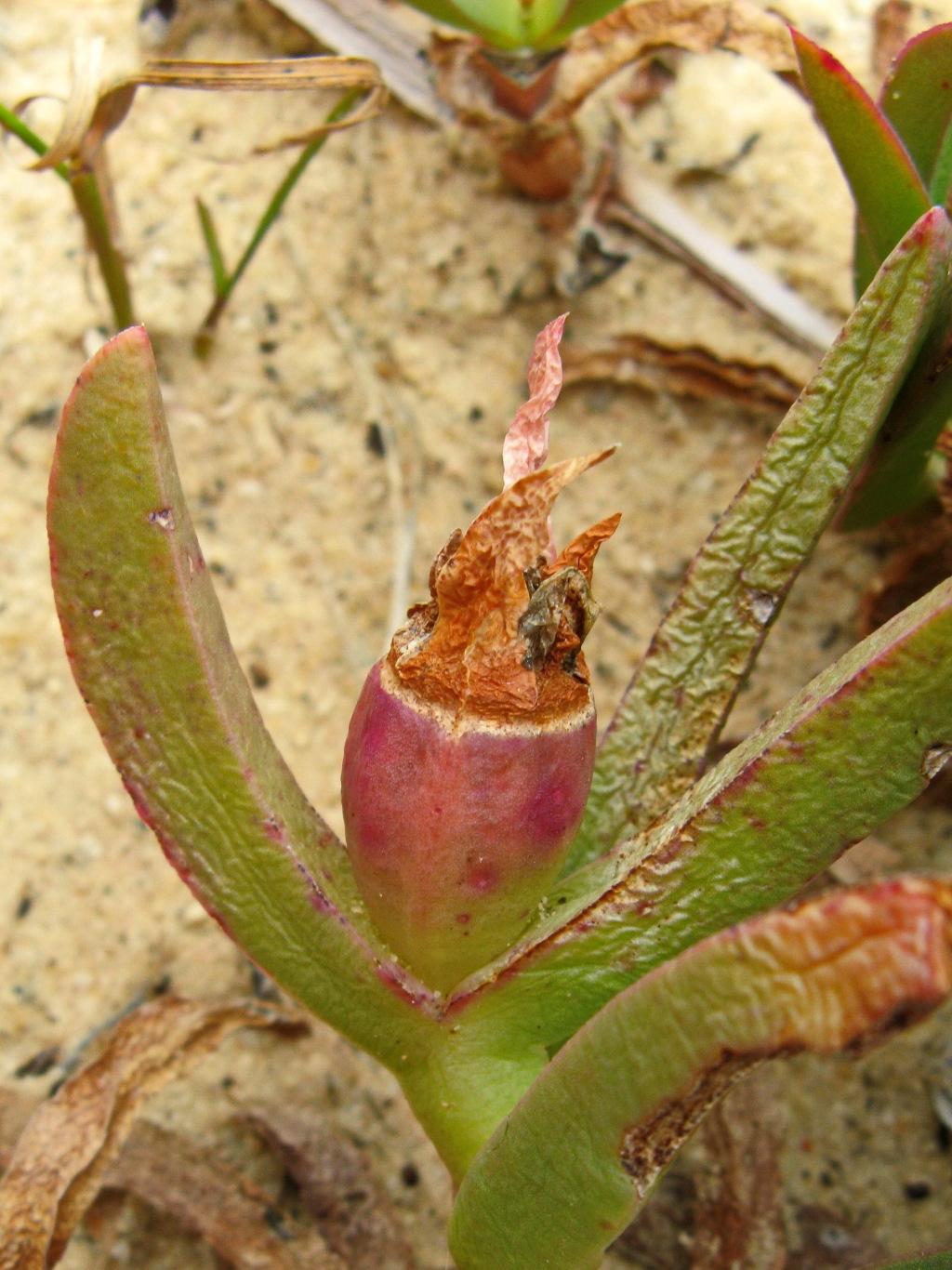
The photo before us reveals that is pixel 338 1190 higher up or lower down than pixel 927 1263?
lower down

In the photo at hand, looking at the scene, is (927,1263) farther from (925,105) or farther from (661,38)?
(661,38)

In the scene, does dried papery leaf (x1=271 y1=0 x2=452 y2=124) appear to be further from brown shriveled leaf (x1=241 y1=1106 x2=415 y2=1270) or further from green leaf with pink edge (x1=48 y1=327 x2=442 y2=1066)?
brown shriveled leaf (x1=241 y1=1106 x2=415 y2=1270)

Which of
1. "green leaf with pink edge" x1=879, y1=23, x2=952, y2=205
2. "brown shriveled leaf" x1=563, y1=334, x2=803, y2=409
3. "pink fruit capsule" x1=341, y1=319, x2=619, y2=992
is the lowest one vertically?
"brown shriveled leaf" x1=563, y1=334, x2=803, y2=409

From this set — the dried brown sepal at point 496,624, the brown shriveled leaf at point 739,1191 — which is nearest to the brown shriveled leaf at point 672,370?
the dried brown sepal at point 496,624

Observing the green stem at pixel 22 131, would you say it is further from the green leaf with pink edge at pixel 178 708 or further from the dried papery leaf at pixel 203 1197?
the dried papery leaf at pixel 203 1197

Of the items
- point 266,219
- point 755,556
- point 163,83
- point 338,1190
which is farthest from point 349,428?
point 338,1190

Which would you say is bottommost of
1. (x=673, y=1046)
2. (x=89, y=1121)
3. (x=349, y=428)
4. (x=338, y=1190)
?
(x=338, y=1190)

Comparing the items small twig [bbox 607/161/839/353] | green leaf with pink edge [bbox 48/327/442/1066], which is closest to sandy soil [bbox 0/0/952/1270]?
small twig [bbox 607/161/839/353]
